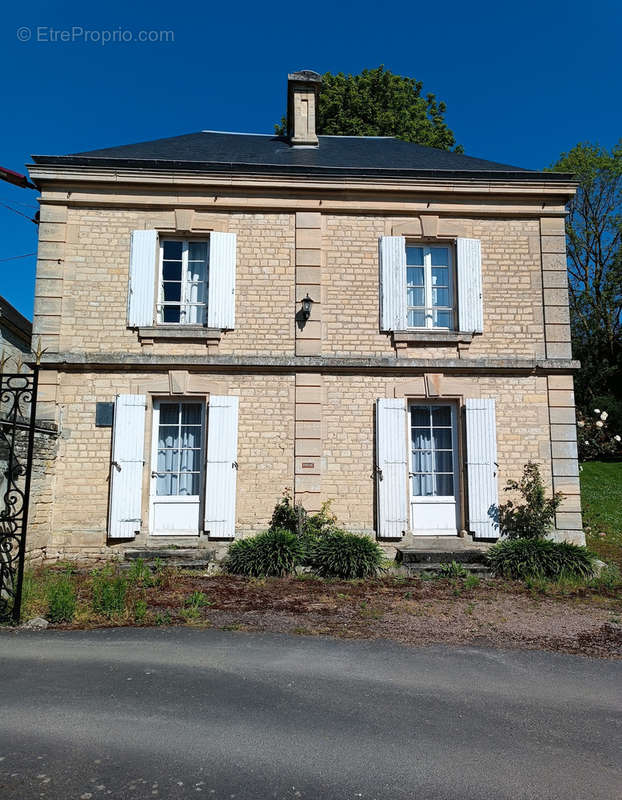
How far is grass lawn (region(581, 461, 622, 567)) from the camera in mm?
9203

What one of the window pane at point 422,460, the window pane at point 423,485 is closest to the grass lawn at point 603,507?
the window pane at point 423,485

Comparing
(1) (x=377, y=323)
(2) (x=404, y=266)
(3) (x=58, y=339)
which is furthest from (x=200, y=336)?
(2) (x=404, y=266)

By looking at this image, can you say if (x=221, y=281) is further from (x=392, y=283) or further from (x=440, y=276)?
(x=440, y=276)

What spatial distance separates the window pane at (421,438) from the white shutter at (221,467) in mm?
2651

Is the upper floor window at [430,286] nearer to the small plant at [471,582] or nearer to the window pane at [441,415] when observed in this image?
the window pane at [441,415]

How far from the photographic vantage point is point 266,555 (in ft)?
25.1

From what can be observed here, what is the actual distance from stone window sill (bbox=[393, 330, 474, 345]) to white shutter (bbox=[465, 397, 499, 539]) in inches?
36.4

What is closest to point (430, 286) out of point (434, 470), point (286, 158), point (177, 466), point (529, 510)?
point (434, 470)

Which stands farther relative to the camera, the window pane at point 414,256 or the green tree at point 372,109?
the green tree at point 372,109

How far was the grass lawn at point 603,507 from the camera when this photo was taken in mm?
9203

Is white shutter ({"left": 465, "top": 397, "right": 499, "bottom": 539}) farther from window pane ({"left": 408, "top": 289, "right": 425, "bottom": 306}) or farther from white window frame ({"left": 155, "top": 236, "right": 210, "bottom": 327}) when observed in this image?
white window frame ({"left": 155, "top": 236, "right": 210, "bottom": 327})

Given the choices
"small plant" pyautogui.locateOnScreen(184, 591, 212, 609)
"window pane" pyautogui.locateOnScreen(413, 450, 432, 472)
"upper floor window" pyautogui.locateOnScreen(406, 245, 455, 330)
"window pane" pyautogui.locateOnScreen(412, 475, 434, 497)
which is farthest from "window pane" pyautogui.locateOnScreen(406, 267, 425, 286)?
"small plant" pyautogui.locateOnScreen(184, 591, 212, 609)

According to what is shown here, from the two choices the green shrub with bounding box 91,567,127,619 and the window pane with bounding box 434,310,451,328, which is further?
the window pane with bounding box 434,310,451,328

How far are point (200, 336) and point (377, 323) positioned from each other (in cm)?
263
